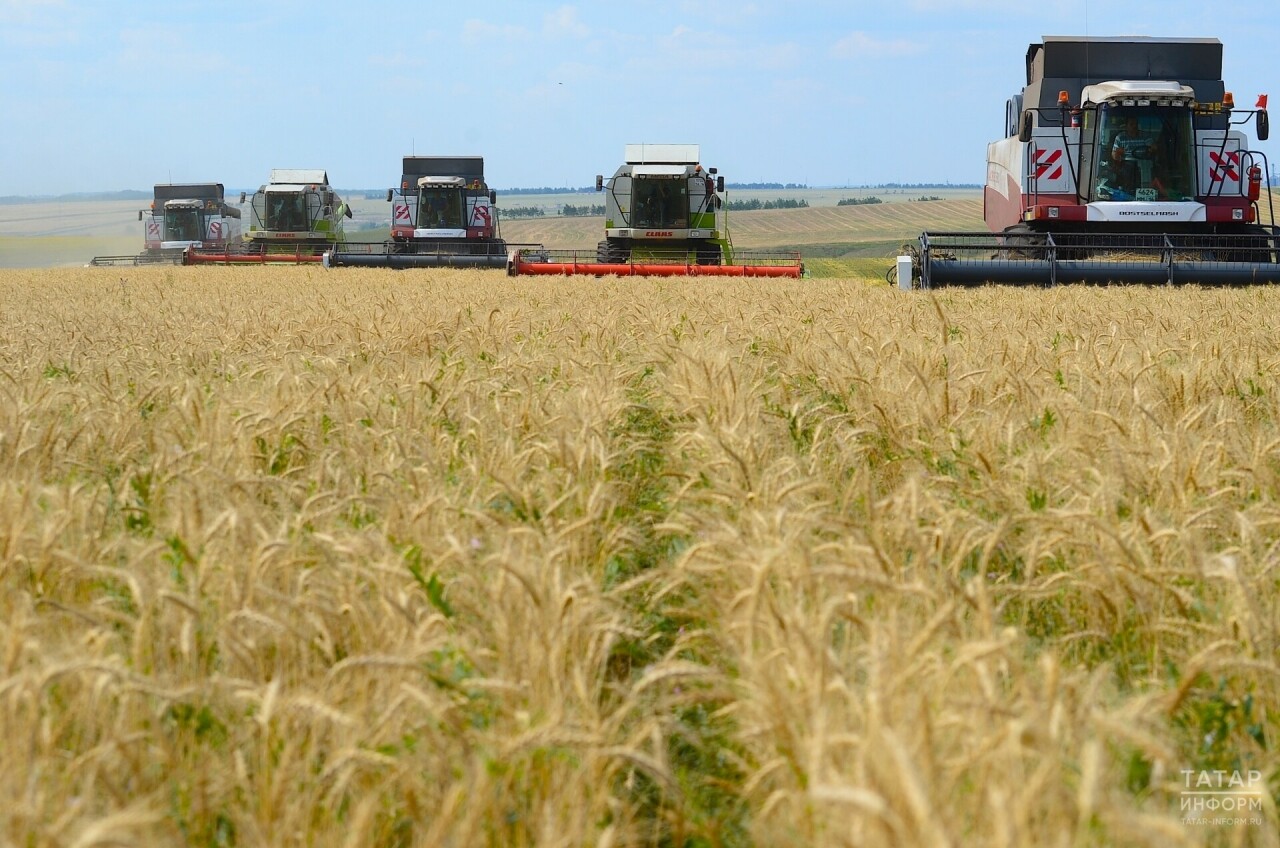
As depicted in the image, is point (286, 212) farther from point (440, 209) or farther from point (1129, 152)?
point (1129, 152)

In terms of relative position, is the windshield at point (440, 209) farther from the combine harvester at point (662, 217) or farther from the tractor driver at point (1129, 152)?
the tractor driver at point (1129, 152)

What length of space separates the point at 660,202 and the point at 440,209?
787 cm

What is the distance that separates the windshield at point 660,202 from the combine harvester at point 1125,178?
963 centimetres

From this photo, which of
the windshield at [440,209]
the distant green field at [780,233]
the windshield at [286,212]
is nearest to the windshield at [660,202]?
the windshield at [440,209]

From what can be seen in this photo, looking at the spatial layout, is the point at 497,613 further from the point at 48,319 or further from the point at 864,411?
the point at 48,319

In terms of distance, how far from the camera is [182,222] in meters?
42.4

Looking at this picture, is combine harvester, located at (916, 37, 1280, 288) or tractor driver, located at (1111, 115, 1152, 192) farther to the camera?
tractor driver, located at (1111, 115, 1152, 192)

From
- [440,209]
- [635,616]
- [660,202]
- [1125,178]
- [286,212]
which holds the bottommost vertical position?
[635,616]

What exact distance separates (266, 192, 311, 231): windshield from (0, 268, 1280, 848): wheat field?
33.1m

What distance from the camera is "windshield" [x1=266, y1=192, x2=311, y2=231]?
120 ft

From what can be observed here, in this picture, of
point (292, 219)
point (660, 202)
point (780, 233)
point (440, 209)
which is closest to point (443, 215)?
point (440, 209)

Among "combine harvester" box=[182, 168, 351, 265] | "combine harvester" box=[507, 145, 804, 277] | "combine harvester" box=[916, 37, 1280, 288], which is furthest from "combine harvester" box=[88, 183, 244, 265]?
"combine harvester" box=[916, 37, 1280, 288]

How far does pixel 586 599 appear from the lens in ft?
7.57

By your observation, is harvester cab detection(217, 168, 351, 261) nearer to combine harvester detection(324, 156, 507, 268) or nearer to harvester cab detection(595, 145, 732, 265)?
combine harvester detection(324, 156, 507, 268)
